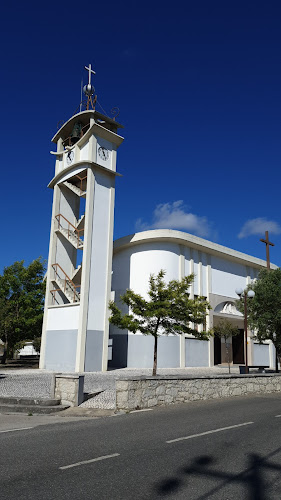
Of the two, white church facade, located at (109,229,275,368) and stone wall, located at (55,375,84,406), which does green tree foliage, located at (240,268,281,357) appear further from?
stone wall, located at (55,375,84,406)

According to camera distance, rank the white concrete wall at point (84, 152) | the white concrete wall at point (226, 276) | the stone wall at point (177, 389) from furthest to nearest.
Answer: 1. the white concrete wall at point (226, 276)
2. the white concrete wall at point (84, 152)
3. the stone wall at point (177, 389)

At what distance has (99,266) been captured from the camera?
28547 millimetres

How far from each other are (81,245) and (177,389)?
18692 mm

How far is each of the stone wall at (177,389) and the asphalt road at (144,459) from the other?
1356 millimetres

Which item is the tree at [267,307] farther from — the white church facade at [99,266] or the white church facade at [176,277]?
the white church facade at [99,266]

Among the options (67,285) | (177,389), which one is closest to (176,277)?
(67,285)

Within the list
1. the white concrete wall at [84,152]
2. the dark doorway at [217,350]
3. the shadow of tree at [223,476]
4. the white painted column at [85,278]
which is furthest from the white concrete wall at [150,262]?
the shadow of tree at [223,476]

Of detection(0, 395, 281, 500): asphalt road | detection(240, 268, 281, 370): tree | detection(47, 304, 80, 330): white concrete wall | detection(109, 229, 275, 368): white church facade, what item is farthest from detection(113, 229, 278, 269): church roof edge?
detection(0, 395, 281, 500): asphalt road

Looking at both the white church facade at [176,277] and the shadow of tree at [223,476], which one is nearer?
the shadow of tree at [223,476]

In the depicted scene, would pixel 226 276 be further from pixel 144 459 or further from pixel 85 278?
pixel 144 459

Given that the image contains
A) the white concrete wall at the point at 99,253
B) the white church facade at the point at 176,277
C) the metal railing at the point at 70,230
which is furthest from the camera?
the white church facade at the point at 176,277

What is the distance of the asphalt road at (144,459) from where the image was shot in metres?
4.87

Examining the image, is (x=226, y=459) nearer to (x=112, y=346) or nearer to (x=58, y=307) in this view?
(x=58, y=307)

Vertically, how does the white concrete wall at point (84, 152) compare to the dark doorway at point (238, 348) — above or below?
above
